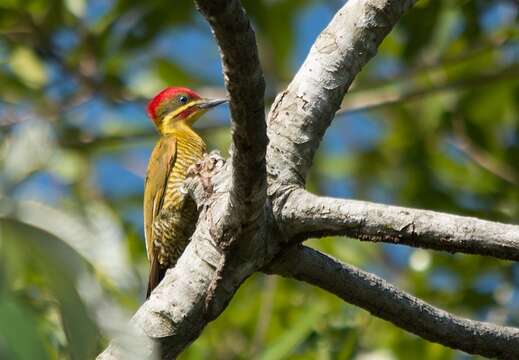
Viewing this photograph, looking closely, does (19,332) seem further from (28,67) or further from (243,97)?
(28,67)

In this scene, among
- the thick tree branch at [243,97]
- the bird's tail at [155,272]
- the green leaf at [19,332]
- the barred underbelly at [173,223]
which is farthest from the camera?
the bird's tail at [155,272]

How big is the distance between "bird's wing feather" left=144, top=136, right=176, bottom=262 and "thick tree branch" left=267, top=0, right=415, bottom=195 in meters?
2.15

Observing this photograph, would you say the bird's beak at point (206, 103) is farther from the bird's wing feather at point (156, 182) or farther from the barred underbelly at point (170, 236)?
the barred underbelly at point (170, 236)

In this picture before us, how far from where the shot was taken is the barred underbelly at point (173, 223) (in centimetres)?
449

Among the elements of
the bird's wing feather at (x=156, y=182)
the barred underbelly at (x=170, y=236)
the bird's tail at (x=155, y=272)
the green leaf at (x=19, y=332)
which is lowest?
the green leaf at (x=19, y=332)

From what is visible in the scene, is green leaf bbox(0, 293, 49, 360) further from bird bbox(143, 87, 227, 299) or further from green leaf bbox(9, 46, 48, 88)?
green leaf bbox(9, 46, 48, 88)

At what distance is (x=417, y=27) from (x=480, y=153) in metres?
1.16

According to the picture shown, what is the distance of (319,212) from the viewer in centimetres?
241

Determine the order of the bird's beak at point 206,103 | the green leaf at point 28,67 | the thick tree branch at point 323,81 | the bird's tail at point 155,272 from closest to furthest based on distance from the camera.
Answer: the thick tree branch at point 323,81 → the bird's tail at point 155,272 → the bird's beak at point 206,103 → the green leaf at point 28,67

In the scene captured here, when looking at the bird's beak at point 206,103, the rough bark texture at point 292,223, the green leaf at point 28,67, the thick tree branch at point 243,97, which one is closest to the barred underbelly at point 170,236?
the bird's beak at point 206,103

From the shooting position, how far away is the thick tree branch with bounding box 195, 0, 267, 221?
180 cm

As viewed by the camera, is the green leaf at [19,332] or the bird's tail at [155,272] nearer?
the green leaf at [19,332]

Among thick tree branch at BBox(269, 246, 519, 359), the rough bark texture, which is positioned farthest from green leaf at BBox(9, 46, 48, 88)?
thick tree branch at BBox(269, 246, 519, 359)

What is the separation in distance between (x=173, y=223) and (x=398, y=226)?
103 inches
